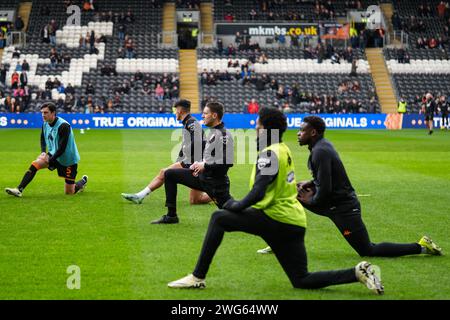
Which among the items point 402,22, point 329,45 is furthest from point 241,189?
point 402,22

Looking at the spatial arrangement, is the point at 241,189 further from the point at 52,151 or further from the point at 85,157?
the point at 85,157

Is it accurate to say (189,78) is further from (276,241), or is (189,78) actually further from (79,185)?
(276,241)

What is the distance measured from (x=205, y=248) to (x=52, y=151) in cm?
964

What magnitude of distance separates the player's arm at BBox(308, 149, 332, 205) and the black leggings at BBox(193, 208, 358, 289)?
5.02ft

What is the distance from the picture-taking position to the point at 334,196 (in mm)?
10281

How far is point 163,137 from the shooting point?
41.3 meters

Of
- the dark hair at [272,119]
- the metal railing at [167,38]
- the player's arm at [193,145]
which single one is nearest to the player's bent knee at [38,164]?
the player's arm at [193,145]

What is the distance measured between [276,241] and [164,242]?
3615 millimetres

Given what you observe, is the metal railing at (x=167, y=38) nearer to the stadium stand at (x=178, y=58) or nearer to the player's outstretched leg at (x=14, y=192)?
the stadium stand at (x=178, y=58)

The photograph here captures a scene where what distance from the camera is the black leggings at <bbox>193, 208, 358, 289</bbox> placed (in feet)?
27.0

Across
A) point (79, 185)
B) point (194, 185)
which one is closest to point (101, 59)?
point (79, 185)

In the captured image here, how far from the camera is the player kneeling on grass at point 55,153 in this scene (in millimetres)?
16812

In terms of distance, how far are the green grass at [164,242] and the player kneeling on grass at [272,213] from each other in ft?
1.11

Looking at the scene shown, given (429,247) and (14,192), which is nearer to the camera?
(429,247)
